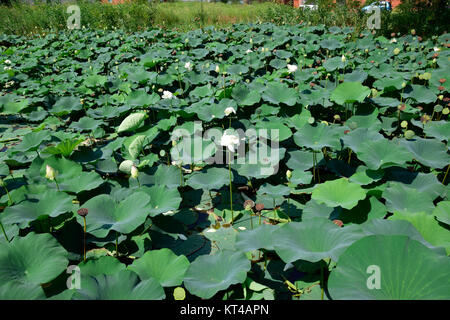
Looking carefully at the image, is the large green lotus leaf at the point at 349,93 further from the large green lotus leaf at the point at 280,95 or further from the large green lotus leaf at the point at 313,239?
the large green lotus leaf at the point at 313,239

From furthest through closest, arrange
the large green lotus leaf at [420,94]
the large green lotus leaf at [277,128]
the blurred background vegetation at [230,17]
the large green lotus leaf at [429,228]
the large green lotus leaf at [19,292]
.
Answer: the blurred background vegetation at [230,17] → the large green lotus leaf at [420,94] → the large green lotus leaf at [277,128] → the large green lotus leaf at [429,228] → the large green lotus leaf at [19,292]

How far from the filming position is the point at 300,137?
2037 millimetres

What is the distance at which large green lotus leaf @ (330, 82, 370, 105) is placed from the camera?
2447mm

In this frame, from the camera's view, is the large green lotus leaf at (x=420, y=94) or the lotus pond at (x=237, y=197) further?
the large green lotus leaf at (x=420, y=94)

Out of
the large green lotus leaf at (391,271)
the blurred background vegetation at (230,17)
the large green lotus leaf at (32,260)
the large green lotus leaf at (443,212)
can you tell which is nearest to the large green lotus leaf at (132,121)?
the large green lotus leaf at (32,260)

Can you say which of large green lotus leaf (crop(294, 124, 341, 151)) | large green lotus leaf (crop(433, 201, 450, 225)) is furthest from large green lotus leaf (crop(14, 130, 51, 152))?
large green lotus leaf (crop(433, 201, 450, 225))

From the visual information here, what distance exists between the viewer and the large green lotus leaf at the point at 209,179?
5.92ft

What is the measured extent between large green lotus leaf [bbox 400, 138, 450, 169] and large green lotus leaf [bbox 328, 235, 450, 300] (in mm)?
946

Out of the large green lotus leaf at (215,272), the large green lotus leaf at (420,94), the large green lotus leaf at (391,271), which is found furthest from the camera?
the large green lotus leaf at (420,94)

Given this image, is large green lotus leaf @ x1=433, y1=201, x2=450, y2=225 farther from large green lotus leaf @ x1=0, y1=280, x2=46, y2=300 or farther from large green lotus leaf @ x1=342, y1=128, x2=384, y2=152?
large green lotus leaf @ x1=0, y1=280, x2=46, y2=300

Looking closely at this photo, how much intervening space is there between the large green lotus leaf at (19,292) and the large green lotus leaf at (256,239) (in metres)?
0.74
